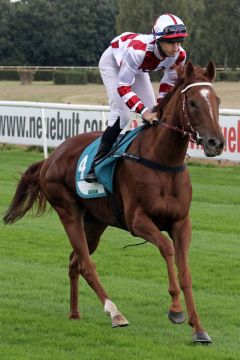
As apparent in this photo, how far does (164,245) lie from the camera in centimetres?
520

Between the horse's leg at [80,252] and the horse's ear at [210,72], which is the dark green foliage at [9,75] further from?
the horse's ear at [210,72]

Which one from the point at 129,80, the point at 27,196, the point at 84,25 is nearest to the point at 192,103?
the point at 129,80

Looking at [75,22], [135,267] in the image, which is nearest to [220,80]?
[75,22]

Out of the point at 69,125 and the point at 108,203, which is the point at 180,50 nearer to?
the point at 108,203

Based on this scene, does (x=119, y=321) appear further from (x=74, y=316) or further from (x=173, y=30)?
(x=173, y=30)

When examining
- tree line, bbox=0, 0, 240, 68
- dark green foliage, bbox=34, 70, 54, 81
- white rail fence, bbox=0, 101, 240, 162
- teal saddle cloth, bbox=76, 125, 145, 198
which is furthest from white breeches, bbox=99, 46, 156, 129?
tree line, bbox=0, 0, 240, 68

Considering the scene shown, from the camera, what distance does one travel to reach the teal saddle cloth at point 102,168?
5.75 metres

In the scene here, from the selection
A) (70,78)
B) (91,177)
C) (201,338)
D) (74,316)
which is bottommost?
(70,78)

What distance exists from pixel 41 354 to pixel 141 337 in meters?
0.64

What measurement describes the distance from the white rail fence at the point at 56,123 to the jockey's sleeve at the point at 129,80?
7.70 m

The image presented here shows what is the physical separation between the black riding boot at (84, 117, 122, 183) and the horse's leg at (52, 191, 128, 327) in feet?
1.05

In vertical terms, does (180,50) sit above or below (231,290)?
above

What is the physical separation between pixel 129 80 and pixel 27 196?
1402 mm

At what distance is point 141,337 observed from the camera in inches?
208
